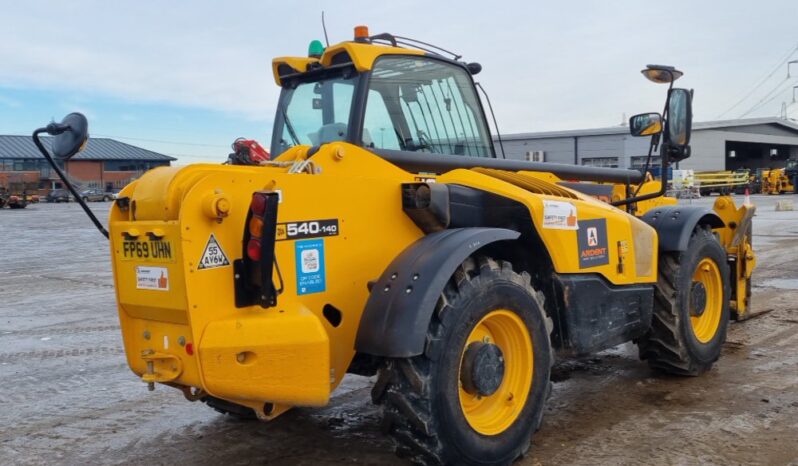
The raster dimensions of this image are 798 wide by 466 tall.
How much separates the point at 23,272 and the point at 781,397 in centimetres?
1282

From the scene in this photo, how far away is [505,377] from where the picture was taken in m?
3.91

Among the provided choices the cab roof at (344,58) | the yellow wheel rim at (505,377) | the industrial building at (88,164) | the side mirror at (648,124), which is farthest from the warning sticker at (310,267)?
the industrial building at (88,164)

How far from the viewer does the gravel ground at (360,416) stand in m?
4.06

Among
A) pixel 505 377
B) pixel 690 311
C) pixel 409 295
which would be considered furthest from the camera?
pixel 690 311

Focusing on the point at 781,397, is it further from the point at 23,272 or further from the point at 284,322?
the point at 23,272

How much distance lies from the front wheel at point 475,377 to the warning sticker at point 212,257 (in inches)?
Result: 36.1

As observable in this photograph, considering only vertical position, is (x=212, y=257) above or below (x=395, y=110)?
below

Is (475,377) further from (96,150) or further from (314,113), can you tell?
(96,150)

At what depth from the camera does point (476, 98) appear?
501 cm

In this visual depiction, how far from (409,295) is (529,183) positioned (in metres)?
1.50

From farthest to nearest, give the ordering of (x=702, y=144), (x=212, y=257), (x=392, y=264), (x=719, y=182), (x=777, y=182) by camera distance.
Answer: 1. (x=702, y=144)
2. (x=777, y=182)
3. (x=719, y=182)
4. (x=392, y=264)
5. (x=212, y=257)

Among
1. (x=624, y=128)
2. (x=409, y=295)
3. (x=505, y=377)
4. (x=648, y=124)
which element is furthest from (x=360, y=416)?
(x=624, y=128)

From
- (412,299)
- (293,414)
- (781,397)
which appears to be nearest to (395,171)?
(412,299)

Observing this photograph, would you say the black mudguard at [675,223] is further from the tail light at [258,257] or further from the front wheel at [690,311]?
the tail light at [258,257]
